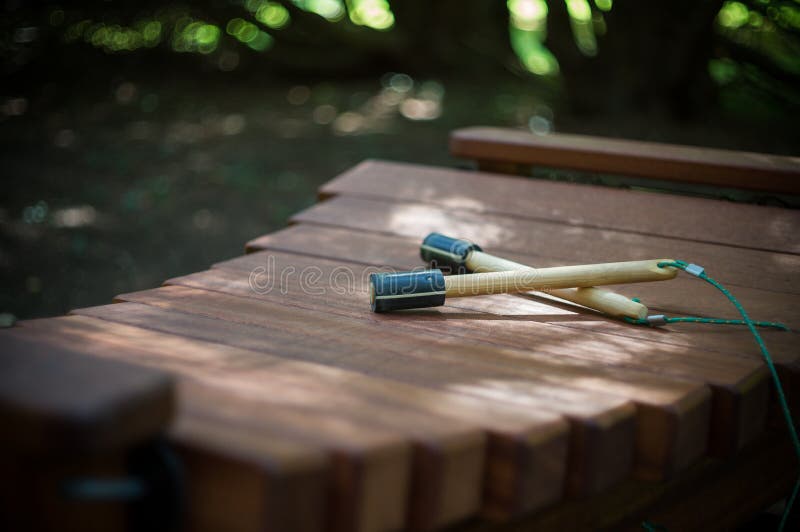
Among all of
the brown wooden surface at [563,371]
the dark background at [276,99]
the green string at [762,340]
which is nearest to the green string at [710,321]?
the green string at [762,340]

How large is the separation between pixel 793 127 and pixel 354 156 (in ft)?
9.36

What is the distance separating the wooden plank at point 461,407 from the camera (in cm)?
121

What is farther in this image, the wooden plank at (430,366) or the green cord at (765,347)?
the green cord at (765,347)

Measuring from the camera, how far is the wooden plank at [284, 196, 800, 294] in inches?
83.0

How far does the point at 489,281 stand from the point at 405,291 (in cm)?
22

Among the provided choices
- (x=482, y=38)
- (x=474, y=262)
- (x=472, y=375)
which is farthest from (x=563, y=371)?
(x=482, y=38)

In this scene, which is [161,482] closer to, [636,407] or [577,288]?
[636,407]

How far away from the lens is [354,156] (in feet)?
18.2

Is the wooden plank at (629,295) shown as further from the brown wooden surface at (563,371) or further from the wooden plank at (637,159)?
the wooden plank at (637,159)

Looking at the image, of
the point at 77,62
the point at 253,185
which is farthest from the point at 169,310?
the point at 77,62

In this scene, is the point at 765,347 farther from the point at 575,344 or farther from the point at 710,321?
→ the point at 575,344

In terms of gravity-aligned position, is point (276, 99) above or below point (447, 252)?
above

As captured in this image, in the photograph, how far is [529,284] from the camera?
189 centimetres

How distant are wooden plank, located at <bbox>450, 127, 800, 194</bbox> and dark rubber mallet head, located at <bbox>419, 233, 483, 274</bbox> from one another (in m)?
0.73
